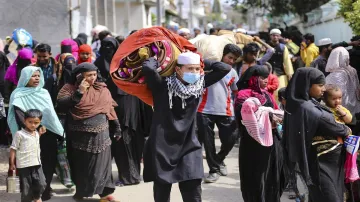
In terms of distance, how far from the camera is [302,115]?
6008 millimetres

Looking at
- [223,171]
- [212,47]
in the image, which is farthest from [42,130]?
[212,47]

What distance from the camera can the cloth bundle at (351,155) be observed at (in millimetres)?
6156

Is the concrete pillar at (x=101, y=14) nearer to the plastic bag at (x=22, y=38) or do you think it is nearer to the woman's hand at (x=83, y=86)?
the plastic bag at (x=22, y=38)

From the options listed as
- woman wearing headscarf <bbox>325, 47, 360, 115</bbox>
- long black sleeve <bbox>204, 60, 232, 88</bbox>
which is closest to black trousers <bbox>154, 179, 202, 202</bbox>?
long black sleeve <bbox>204, 60, 232, 88</bbox>

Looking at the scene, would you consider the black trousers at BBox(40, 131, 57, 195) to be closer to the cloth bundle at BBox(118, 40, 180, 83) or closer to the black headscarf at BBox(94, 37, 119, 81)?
the black headscarf at BBox(94, 37, 119, 81)

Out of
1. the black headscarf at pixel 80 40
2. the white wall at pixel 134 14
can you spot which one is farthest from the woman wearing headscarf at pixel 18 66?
the white wall at pixel 134 14

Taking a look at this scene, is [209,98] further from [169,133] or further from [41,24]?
[41,24]

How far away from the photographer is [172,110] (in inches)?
248

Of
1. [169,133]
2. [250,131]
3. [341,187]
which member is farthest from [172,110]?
[341,187]

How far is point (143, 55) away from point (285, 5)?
2182 cm

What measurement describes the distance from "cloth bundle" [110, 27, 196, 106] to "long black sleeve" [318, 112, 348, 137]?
1.35 metres

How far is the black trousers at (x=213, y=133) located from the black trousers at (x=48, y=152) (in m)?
2.00

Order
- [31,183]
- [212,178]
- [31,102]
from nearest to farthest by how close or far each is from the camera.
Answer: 1. [31,183]
2. [31,102]
3. [212,178]

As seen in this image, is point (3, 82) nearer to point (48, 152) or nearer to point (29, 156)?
point (48, 152)
